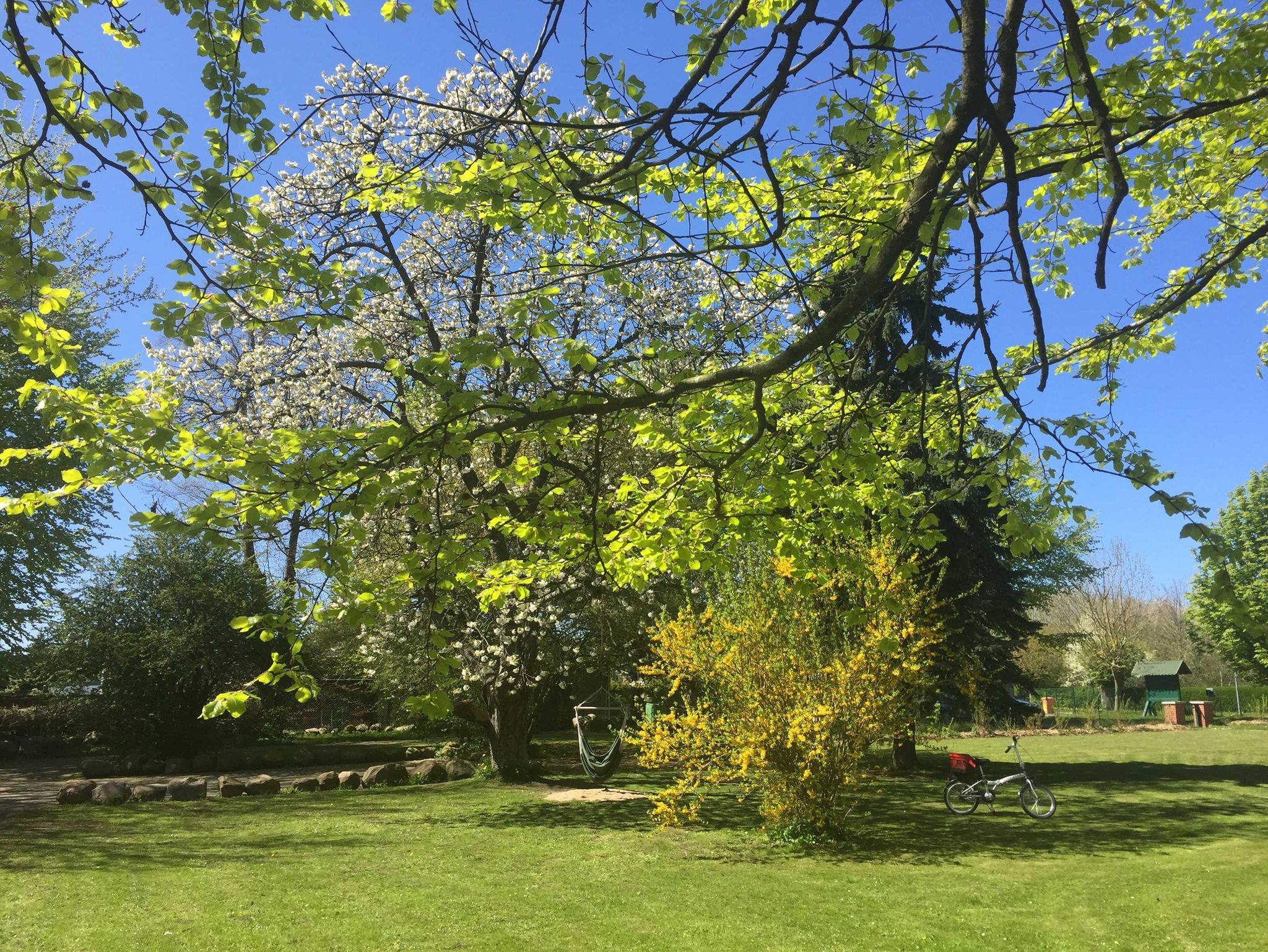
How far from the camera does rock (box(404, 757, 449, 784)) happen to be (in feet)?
47.0

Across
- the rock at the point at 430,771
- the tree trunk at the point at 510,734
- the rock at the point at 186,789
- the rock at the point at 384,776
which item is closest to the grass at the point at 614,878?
the rock at the point at 186,789

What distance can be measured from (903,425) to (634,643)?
29.5ft

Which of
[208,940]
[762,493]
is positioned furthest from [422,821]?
[762,493]

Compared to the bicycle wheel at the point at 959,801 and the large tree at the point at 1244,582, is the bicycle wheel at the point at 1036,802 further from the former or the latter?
the large tree at the point at 1244,582

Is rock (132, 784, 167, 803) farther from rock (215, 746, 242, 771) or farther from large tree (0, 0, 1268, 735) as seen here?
large tree (0, 0, 1268, 735)

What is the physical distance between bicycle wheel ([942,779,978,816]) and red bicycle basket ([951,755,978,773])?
1.26 ft

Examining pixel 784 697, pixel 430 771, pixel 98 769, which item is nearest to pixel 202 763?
pixel 98 769

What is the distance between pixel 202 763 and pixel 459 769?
5.19 metres

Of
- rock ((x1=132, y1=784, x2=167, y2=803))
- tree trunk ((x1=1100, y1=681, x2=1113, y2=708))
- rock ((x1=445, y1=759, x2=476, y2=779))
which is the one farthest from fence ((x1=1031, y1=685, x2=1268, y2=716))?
rock ((x1=132, y1=784, x2=167, y2=803))

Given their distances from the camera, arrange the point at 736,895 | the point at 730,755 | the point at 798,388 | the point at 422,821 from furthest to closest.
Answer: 1. the point at 422,821
2. the point at 730,755
3. the point at 736,895
4. the point at 798,388

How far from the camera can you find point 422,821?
10484 millimetres

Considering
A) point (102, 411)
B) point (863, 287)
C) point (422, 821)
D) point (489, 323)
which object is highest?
point (489, 323)

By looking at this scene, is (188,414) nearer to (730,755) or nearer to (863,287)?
(730,755)

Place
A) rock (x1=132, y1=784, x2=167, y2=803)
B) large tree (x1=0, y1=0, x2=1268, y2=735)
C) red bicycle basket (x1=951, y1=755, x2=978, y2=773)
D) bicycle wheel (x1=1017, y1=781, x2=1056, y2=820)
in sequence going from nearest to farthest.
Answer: large tree (x1=0, y1=0, x2=1268, y2=735), bicycle wheel (x1=1017, y1=781, x2=1056, y2=820), red bicycle basket (x1=951, y1=755, x2=978, y2=773), rock (x1=132, y1=784, x2=167, y2=803)
